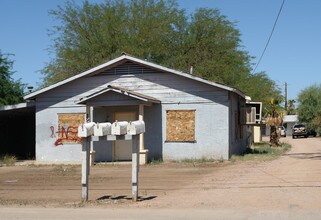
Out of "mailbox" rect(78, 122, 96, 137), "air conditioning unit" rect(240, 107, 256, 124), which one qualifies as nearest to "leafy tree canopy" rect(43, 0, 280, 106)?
"air conditioning unit" rect(240, 107, 256, 124)

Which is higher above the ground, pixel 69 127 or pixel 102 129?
pixel 69 127

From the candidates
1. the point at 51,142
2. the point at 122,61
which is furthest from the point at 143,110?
the point at 51,142

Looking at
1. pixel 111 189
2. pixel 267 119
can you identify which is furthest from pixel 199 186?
pixel 267 119

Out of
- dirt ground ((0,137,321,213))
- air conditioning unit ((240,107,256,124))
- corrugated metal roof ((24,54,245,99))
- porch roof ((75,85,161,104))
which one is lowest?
dirt ground ((0,137,321,213))

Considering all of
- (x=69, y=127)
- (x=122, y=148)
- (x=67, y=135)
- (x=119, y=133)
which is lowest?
(x=122, y=148)

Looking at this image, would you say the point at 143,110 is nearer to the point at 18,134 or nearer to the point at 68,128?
the point at 68,128

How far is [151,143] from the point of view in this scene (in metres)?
21.8

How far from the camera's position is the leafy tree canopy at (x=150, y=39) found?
35062 mm

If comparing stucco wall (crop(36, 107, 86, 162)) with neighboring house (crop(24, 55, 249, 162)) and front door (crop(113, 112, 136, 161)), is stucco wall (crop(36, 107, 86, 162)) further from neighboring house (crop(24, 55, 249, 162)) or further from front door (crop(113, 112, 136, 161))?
front door (crop(113, 112, 136, 161))

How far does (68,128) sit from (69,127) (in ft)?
0.26

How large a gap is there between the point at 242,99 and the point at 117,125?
15.7 m

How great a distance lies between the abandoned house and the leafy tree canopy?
11.9 meters

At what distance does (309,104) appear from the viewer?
219 ft

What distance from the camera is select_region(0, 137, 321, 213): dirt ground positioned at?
10.5 metres
